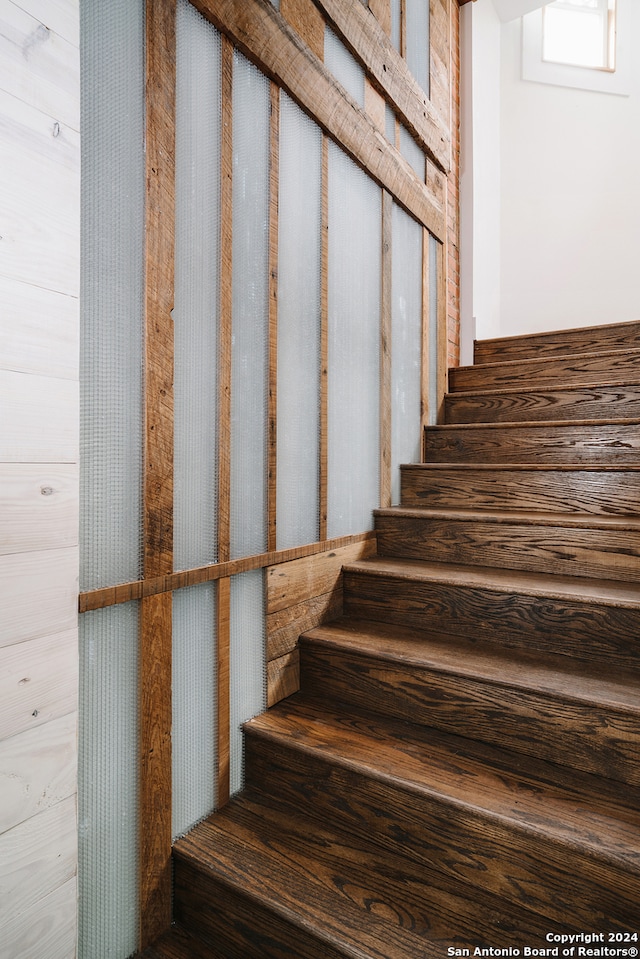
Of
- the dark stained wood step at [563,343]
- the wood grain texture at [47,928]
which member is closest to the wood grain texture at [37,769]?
the wood grain texture at [47,928]

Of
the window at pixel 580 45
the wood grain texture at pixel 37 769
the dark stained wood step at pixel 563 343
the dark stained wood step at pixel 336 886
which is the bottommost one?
the dark stained wood step at pixel 336 886

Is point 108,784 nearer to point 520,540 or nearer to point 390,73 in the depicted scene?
point 520,540

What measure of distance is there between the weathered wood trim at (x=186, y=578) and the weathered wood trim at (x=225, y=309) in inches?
1.7

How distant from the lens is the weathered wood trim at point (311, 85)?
125 centimetres

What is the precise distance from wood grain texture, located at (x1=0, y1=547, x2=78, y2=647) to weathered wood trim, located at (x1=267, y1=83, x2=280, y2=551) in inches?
22.6

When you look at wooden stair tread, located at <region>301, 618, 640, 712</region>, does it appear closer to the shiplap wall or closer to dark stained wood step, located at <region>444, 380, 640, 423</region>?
the shiplap wall

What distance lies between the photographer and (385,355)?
195cm

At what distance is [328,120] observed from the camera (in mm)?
1590

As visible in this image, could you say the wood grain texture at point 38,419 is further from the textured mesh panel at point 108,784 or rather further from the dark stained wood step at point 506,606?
the dark stained wood step at point 506,606

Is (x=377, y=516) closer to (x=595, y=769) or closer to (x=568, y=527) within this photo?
(x=568, y=527)

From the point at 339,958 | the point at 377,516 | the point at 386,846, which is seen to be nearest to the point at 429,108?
the point at 377,516

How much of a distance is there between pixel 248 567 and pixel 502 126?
13.6 feet

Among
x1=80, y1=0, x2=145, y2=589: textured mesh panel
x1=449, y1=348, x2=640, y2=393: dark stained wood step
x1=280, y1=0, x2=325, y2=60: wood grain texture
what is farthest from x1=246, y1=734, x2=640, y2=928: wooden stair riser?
x1=280, y1=0, x2=325, y2=60: wood grain texture

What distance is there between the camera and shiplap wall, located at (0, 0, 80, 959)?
780 millimetres
